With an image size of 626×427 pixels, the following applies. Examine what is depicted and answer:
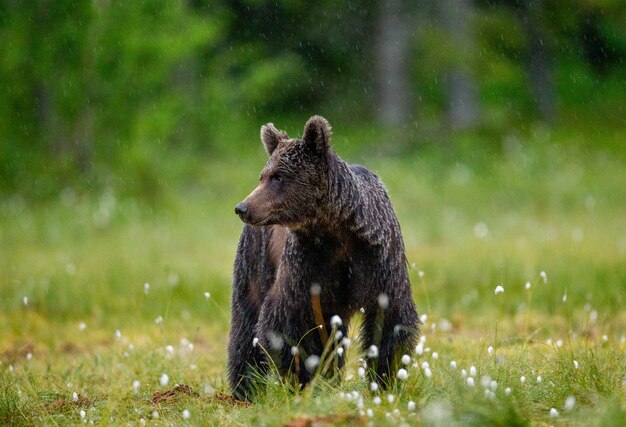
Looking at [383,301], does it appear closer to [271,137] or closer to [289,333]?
[289,333]

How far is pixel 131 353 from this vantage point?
7.14 meters

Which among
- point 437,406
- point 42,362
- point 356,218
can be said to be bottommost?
point 42,362

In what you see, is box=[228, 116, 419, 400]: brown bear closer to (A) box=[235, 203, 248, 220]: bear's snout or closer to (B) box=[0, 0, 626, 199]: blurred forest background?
(A) box=[235, 203, 248, 220]: bear's snout

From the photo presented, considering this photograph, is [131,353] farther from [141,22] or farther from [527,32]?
[527,32]

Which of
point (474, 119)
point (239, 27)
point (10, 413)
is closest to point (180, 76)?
point (239, 27)

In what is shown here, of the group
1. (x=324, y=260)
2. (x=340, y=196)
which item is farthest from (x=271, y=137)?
(x=324, y=260)

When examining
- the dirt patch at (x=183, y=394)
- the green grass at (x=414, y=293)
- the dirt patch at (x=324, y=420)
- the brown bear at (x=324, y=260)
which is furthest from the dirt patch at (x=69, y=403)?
the dirt patch at (x=324, y=420)

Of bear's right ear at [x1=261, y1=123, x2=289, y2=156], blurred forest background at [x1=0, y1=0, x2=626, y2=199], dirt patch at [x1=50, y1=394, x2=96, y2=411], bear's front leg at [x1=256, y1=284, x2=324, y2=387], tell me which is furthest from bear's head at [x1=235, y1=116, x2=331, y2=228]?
blurred forest background at [x1=0, y1=0, x2=626, y2=199]

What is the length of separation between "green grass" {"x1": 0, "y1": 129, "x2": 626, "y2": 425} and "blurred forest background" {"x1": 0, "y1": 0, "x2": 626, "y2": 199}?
883 millimetres

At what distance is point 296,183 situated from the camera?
5.20 meters

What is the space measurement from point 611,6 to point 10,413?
18.9 m

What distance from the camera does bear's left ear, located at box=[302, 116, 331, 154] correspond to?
203 inches

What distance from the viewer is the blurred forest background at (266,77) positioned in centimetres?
1565

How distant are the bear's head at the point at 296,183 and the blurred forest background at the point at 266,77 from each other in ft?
35.7
